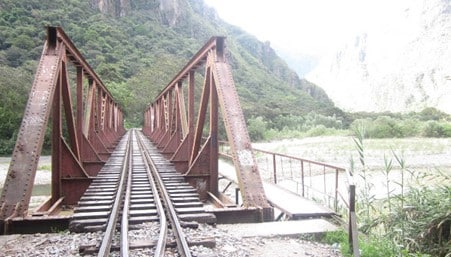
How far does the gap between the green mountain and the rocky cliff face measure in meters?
24.0

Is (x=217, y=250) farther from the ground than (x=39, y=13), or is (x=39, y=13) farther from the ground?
(x=39, y=13)

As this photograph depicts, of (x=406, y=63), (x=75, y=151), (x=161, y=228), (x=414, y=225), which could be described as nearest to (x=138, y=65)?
(x=75, y=151)

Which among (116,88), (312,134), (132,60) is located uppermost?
(132,60)

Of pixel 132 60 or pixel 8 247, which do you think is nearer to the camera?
pixel 8 247

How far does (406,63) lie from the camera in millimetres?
150875

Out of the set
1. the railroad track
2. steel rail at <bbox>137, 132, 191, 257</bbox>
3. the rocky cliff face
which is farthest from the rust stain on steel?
the rocky cliff face

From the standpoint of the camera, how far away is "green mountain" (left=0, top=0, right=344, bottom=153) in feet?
184

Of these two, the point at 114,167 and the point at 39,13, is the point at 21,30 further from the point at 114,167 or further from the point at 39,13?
the point at 114,167

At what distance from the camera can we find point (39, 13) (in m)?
87.2

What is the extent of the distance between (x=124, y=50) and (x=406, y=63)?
104 metres

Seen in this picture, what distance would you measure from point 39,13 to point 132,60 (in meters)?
21.4

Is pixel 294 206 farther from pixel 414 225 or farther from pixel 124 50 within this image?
Answer: pixel 124 50

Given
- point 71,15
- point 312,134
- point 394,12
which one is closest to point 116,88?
point 312,134

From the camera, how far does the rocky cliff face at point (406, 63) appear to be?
13400cm
